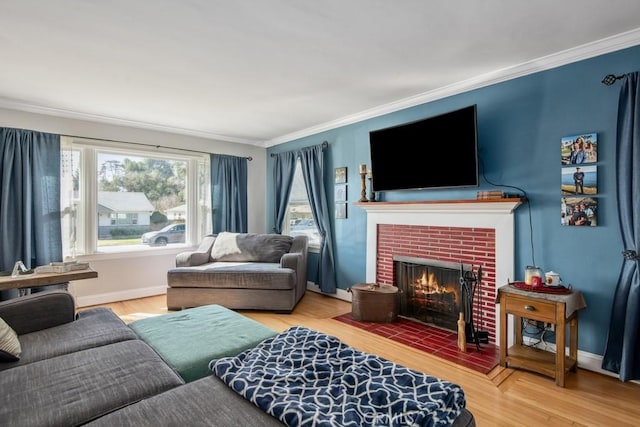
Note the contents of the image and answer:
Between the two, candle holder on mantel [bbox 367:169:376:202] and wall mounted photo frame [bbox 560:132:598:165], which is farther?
candle holder on mantel [bbox 367:169:376:202]

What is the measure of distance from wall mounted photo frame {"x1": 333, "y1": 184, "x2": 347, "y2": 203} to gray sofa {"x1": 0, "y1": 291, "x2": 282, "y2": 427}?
2.86 m

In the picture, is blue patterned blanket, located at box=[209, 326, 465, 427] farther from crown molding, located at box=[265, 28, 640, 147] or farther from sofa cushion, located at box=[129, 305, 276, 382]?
crown molding, located at box=[265, 28, 640, 147]

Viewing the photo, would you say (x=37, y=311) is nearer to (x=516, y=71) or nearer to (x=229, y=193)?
(x=229, y=193)

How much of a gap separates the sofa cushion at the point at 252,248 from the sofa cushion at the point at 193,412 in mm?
3128

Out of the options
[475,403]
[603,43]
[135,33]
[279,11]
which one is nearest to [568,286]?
[475,403]

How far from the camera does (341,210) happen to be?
14.2 ft

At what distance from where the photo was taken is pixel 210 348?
184cm

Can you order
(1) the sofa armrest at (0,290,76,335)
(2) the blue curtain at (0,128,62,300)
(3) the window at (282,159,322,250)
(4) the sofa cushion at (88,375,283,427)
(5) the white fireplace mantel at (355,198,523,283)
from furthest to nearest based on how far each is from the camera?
1. (3) the window at (282,159,322,250)
2. (2) the blue curtain at (0,128,62,300)
3. (5) the white fireplace mantel at (355,198,523,283)
4. (1) the sofa armrest at (0,290,76,335)
5. (4) the sofa cushion at (88,375,283,427)

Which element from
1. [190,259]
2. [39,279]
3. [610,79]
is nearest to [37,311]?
[39,279]

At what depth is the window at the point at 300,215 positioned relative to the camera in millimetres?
4937

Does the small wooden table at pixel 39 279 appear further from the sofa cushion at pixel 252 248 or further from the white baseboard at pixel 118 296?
the sofa cushion at pixel 252 248

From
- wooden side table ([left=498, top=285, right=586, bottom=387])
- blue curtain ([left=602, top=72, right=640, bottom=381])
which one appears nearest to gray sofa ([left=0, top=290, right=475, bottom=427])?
wooden side table ([left=498, top=285, right=586, bottom=387])

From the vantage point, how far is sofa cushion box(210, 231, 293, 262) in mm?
4421

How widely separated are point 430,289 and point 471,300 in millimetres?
534
